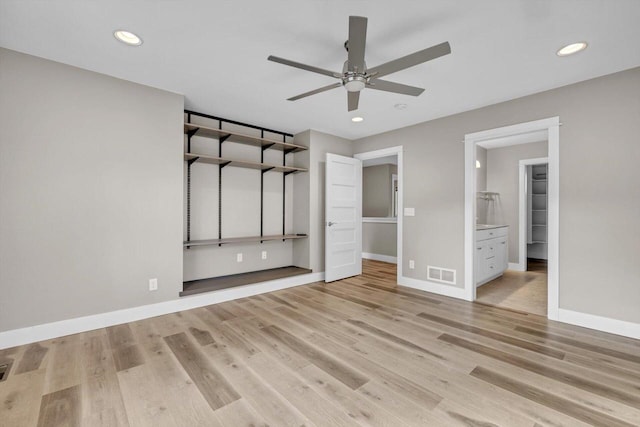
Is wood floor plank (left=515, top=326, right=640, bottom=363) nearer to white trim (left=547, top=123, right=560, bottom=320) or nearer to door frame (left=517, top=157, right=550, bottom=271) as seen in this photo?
white trim (left=547, top=123, right=560, bottom=320)

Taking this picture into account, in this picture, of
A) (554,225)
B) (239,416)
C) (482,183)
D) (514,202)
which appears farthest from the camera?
(482,183)

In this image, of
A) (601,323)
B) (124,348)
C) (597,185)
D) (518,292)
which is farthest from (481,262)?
(124,348)

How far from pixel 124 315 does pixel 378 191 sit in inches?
234

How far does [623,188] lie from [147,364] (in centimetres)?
440

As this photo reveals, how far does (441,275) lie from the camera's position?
13.0 ft

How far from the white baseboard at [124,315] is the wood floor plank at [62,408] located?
1.02 metres

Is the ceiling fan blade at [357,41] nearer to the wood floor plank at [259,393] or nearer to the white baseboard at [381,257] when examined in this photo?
the wood floor plank at [259,393]

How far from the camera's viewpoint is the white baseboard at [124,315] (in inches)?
95.0

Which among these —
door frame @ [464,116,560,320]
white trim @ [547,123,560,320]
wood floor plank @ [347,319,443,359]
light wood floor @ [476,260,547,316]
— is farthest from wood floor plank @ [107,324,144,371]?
white trim @ [547,123,560,320]

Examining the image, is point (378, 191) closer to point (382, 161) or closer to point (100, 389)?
point (382, 161)

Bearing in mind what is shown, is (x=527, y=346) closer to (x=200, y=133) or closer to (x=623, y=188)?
(x=623, y=188)

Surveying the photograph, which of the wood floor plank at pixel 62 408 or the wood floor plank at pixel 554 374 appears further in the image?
the wood floor plank at pixel 554 374

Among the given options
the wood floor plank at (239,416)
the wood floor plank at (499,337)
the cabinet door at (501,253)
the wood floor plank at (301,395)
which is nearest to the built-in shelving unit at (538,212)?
the cabinet door at (501,253)

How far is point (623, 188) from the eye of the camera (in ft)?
8.70
